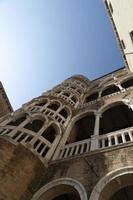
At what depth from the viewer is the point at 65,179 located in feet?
26.6

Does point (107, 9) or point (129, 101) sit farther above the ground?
point (107, 9)

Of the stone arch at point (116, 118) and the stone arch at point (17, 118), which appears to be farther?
the stone arch at point (116, 118)

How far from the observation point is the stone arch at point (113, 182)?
7.20m

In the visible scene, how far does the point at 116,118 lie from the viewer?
1467 centimetres

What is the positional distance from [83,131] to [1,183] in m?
7.76

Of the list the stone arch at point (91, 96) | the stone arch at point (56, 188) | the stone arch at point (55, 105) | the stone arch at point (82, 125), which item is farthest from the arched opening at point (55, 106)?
the stone arch at point (56, 188)

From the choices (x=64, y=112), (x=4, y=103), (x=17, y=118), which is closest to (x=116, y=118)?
(x=64, y=112)

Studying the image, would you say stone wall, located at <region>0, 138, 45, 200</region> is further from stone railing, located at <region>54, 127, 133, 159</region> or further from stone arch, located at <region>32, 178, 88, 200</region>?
stone railing, located at <region>54, 127, 133, 159</region>

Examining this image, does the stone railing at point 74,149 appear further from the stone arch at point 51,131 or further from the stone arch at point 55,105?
the stone arch at point 55,105

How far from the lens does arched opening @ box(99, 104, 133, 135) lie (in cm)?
1436

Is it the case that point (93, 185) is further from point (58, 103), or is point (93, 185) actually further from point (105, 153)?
point (58, 103)

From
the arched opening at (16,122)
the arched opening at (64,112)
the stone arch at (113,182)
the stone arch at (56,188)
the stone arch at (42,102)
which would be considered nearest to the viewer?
the stone arch at (113,182)

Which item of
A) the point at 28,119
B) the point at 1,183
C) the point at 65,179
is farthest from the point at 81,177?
the point at 28,119

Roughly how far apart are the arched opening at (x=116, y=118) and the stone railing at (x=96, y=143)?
4.02 meters
